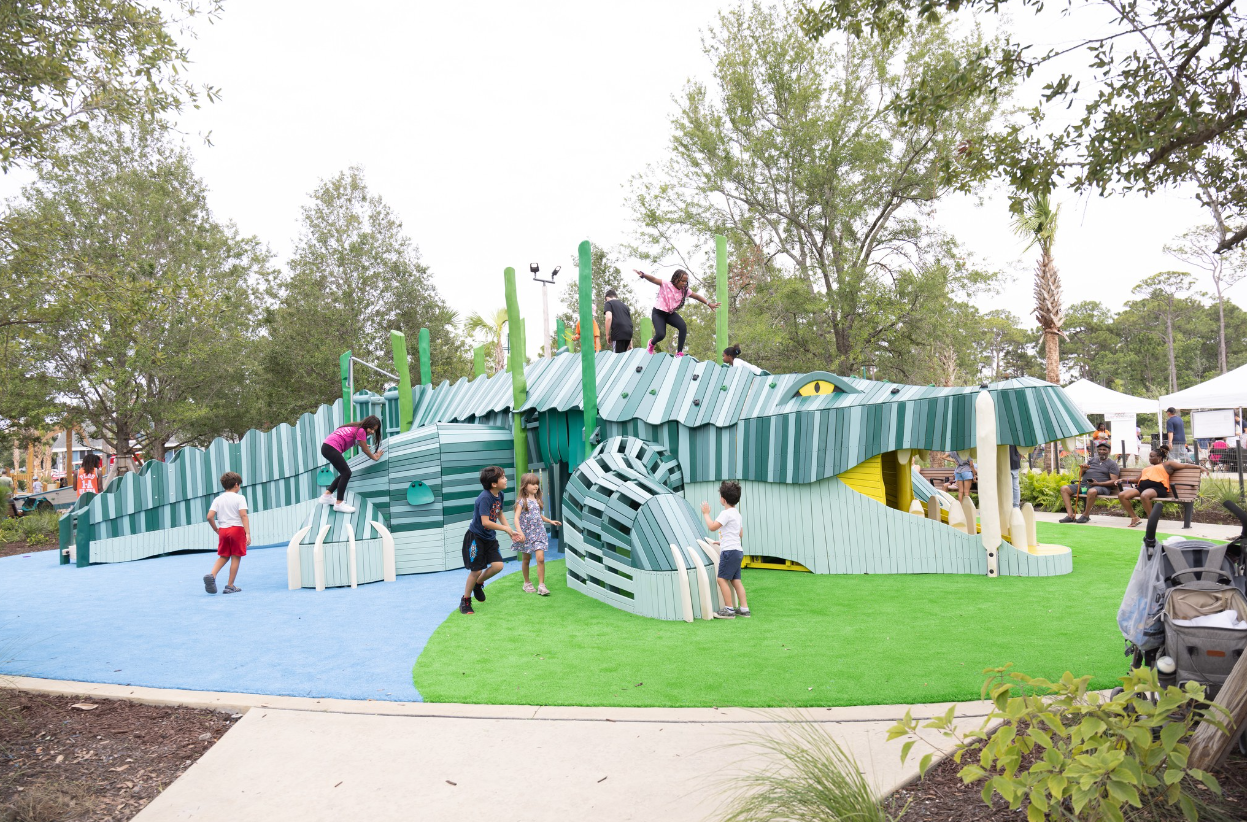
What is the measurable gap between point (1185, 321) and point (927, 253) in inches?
1886

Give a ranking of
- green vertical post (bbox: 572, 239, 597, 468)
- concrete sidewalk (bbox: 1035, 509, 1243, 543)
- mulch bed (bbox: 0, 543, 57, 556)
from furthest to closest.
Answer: mulch bed (bbox: 0, 543, 57, 556), concrete sidewalk (bbox: 1035, 509, 1243, 543), green vertical post (bbox: 572, 239, 597, 468)

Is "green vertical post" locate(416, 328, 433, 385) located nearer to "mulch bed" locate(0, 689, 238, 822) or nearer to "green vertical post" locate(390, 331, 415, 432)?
"green vertical post" locate(390, 331, 415, 432)

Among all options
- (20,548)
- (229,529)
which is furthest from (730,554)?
(20,548)

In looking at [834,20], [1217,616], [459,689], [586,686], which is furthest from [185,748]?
[834,20]

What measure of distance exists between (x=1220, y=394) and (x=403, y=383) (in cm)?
1722

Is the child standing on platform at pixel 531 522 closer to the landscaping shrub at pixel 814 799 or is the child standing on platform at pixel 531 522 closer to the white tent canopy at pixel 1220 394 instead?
the landscaping shrub at pixel 814 799

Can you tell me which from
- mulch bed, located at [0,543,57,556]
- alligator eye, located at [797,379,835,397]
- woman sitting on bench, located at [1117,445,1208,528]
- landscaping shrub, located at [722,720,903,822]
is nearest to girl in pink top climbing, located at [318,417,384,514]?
alligator eye, located at [797,379,835,397]

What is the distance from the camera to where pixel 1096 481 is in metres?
12.4

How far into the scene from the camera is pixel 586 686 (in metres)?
4.75

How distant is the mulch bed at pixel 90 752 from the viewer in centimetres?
331

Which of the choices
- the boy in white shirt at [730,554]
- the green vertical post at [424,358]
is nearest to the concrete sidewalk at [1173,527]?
the boy in white shirt at [730,554]

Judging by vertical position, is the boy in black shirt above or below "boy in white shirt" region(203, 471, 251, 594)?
above

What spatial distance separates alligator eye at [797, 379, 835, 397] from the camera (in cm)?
874

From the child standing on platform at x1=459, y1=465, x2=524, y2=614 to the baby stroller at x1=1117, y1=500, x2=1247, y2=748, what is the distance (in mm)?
4926
